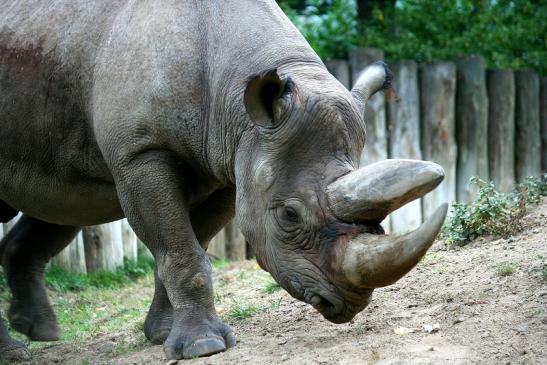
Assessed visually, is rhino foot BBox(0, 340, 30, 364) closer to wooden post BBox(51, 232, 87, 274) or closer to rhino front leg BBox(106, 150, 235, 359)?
rhino front leg BBox(106, 150, 235, 359)

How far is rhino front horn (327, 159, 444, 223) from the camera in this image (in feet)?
15.4

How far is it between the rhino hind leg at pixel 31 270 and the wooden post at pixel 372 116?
4.63m

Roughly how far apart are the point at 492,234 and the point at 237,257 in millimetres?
4545

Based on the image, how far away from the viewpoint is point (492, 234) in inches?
283

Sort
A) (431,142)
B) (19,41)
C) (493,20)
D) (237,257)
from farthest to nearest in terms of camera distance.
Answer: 1. (493,20)
2. (431,142)
3. (237,257)
4. (19,41)

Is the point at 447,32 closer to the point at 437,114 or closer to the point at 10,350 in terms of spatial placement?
the point at 437,114

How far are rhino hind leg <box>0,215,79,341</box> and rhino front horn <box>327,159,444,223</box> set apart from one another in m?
3.12

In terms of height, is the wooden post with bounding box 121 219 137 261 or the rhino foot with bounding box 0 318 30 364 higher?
the rhino foot with bounding box 0 318 30 364

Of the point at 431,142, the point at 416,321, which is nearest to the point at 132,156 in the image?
the point at 416,321

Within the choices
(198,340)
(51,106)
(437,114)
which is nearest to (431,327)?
(198,340)

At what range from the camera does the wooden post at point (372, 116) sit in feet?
38.1

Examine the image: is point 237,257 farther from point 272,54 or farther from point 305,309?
point 272,54

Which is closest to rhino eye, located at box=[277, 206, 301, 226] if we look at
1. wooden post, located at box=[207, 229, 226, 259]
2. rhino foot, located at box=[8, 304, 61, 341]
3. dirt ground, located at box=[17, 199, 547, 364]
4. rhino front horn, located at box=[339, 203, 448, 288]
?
rhino front horn, located at box=[339, 203, 448, 288]

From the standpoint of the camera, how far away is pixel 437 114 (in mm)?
11984
